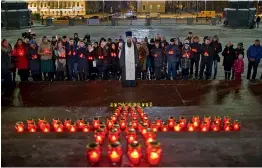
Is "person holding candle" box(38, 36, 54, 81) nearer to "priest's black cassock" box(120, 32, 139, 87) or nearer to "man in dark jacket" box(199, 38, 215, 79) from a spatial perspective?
"priest's black cassock" box(120, 32, 139, 87)

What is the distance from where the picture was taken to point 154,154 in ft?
13.8

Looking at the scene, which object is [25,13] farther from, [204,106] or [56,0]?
[204,106]

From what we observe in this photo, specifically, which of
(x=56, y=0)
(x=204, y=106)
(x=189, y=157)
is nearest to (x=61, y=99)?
(x=204, y=106)

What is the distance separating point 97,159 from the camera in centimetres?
433

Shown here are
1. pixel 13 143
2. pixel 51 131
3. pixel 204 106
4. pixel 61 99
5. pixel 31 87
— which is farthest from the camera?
pixel 31 87

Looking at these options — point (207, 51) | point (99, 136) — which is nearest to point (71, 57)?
point (207, 51)

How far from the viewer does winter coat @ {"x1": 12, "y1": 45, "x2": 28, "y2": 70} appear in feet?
34.3

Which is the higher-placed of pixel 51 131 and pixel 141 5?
pixel 141 5

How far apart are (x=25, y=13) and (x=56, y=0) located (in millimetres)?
19449

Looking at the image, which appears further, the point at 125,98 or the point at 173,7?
the point at 173,7

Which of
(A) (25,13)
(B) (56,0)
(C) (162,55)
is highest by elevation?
(B) (56,0)

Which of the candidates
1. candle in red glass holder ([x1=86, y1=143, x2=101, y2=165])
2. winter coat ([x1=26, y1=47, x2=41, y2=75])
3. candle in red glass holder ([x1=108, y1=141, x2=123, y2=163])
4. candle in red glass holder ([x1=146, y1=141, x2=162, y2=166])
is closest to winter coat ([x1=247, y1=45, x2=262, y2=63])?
winter coat ([x1=26, y1=47, x2=41, y2=75])

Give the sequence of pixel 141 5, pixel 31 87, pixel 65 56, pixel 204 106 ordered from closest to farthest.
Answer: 1. pixel 204 106
2. pixel 31 87
3. pixel 65 56
4. pixel 141 5

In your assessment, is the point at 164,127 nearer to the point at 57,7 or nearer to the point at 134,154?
the point at 134,154
